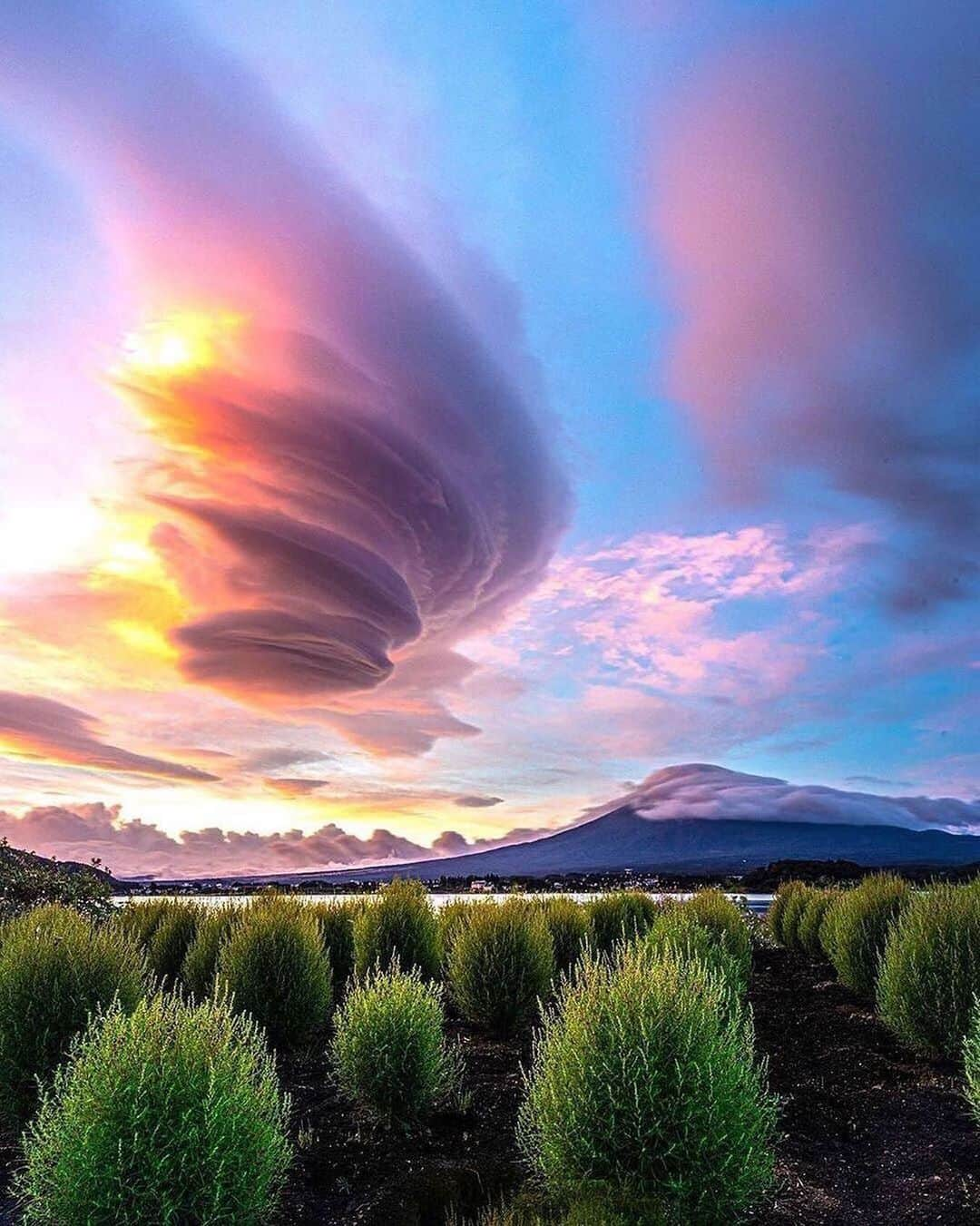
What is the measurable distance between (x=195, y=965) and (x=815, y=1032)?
6.89 m

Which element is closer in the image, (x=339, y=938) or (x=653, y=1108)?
(x=653, y=1108)

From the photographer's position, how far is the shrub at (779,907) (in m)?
17.1

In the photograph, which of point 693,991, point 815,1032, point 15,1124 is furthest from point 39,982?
point 815,1032

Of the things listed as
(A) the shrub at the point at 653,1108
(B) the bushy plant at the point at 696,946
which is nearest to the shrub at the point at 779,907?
(B) the bushy plant at the point at 696,946

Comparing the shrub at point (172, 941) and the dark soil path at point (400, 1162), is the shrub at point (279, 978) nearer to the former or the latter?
the dark soil path at point (400, 1162)

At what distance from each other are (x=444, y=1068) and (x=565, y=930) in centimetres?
532

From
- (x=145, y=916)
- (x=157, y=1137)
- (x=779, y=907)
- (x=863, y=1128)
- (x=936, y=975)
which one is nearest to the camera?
(x=157, y=1137)

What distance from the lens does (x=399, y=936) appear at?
11430 millimetres

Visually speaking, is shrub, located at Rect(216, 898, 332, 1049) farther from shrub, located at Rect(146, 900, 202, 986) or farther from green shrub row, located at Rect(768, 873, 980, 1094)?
green shrub row, located at Rect(768, 873, 980, 1094)

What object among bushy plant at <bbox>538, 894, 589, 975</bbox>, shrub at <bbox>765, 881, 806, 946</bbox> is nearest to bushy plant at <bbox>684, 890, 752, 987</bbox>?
bushy plant at <bbox>538, 894, 589, 975</bbox>

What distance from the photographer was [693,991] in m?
5.36

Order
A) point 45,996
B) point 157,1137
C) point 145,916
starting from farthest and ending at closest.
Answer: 1. point 145,916
2. point 45,996
3. point 157,1137

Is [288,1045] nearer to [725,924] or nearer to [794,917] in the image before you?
[725,924]

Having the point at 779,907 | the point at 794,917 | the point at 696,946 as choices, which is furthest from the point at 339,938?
the point at 779,907
